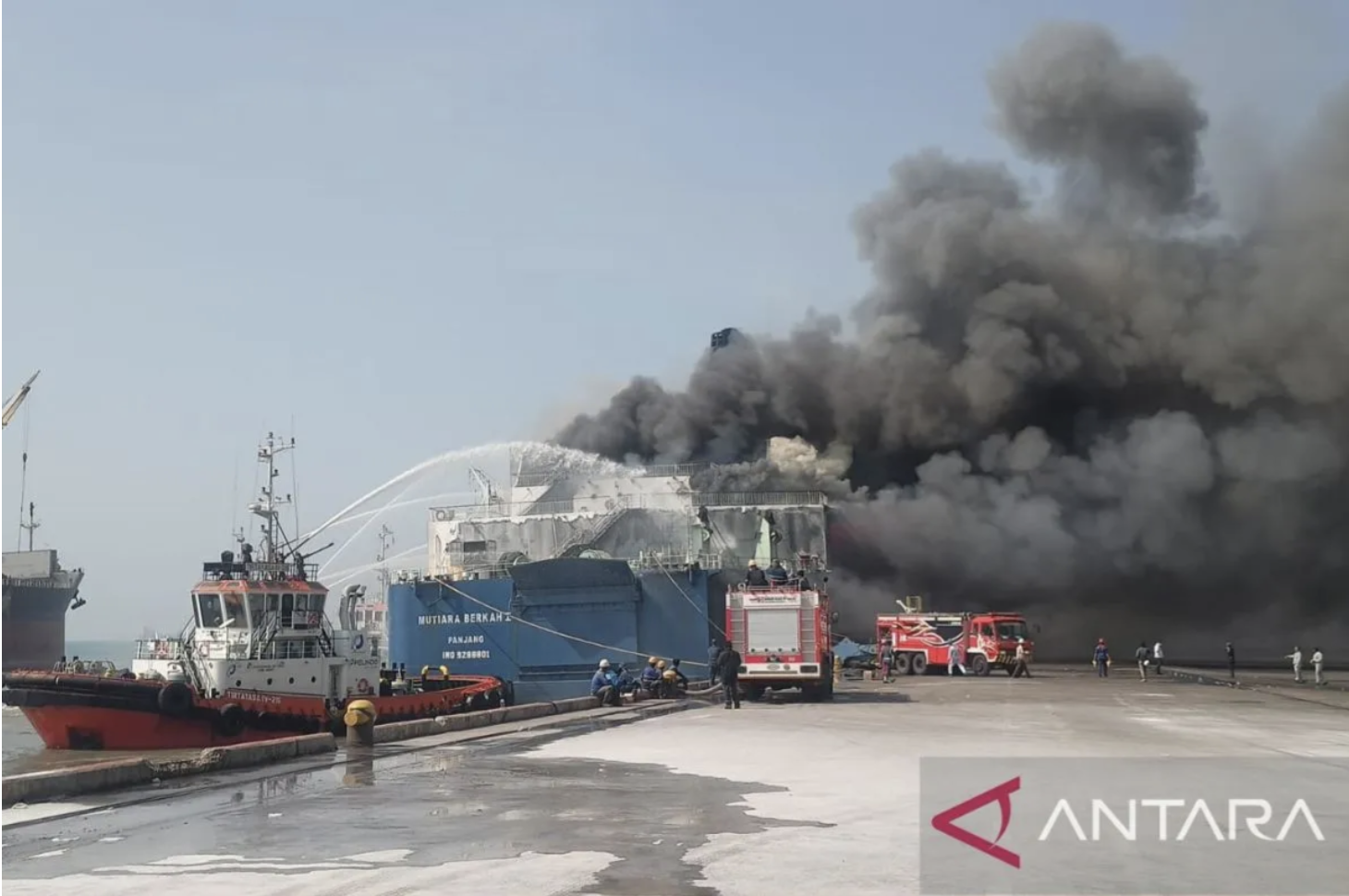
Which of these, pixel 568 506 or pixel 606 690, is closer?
pixel 606 690

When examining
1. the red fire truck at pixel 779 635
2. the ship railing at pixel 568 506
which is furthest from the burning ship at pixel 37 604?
the red fire truck at pixel 779 635

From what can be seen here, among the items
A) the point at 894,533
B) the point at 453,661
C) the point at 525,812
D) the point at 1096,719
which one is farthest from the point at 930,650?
the point at 525,812

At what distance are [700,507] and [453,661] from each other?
10895 millimetres

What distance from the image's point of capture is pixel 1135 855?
9.46 m

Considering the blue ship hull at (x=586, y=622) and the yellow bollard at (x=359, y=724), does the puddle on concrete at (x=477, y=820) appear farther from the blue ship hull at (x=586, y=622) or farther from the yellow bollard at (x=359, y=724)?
the blue ship hull at (x=586, y=622)

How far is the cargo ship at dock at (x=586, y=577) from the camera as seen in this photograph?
133ft

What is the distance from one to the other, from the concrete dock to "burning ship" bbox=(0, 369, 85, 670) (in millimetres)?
73160

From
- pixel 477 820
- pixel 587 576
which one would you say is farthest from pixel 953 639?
pixel 477 820

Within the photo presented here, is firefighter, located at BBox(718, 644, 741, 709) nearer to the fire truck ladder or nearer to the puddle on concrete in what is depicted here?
the fire truck ladder

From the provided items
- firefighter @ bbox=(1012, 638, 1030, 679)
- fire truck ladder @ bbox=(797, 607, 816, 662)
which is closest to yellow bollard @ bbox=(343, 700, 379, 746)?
fire truck ladder @ bbox=(797, 607, 816, 662)

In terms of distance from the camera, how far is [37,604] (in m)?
83.9

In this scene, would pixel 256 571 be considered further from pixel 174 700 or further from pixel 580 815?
pixel 580 815

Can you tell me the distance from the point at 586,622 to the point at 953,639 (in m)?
14.0

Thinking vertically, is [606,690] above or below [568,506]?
below
